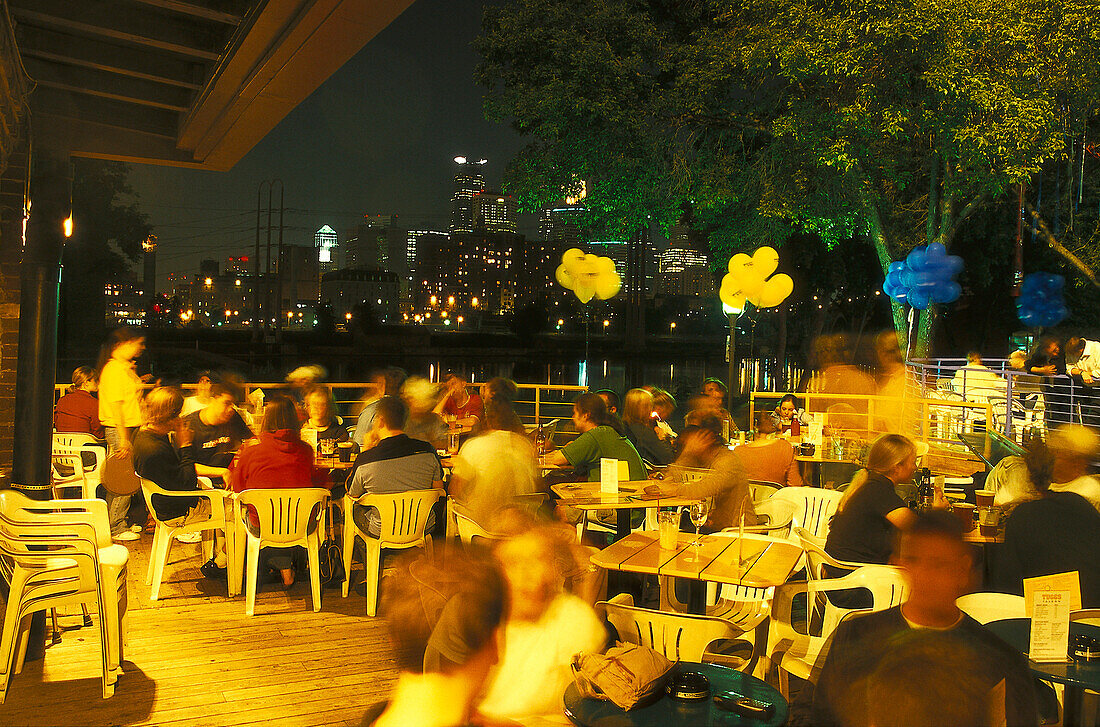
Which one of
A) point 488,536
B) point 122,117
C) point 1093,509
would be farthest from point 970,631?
point 122,117

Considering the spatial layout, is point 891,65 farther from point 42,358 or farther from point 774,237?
point 42,358

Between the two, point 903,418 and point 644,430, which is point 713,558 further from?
point 903,418

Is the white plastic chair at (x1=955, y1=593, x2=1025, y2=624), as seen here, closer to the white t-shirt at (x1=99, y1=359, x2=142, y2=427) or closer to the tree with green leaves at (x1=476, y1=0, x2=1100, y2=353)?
the white t-shirt at (x1=99, y1=359, x2=142, y2=427)

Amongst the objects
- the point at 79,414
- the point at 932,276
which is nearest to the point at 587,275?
the point at 932,276

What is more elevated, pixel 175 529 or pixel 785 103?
pixel 785 103

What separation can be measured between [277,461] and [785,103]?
1138 cm

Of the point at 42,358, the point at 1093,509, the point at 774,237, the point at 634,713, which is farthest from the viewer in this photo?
the point at 774,237

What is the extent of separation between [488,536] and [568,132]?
1029 cm

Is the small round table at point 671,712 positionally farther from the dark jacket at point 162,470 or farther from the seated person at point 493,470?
the dark jacket at point 162,470

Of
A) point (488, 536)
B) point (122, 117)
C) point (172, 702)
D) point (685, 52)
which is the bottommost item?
point (172, 702)

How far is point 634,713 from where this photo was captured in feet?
7.25

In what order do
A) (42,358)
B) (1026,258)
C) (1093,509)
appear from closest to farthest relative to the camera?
(1093,509) → (42,358) → (1026,258)

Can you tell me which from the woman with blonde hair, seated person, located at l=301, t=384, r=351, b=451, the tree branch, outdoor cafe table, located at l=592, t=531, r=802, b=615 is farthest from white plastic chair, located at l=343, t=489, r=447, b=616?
the tree branch

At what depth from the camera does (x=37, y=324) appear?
14.0ft
